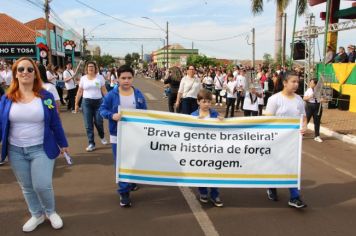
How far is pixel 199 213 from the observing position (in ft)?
16.3

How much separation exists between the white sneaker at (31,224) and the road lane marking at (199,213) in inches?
69.8

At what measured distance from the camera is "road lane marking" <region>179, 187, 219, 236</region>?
445cm

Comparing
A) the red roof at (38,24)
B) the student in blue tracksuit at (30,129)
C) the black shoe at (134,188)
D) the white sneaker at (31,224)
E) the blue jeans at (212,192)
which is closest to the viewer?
the student in blue tracksuit at (30,129)

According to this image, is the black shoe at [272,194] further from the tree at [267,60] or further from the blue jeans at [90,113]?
the tree at [267,60]

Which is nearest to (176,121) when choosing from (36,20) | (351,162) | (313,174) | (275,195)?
(275,195)

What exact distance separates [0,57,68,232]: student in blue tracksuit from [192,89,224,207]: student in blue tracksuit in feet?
5.70

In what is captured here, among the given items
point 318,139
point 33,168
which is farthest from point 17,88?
point 318,139

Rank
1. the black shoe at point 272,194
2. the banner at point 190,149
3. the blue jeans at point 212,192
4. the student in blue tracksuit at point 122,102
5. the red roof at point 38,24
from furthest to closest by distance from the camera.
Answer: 1. the red roof at point 38,24
2. the black shoe at point 272,194
3. the blue jeans at point 212,192
4. the student in blue tracksuit at point 122,102
5. the banner at point 190,149

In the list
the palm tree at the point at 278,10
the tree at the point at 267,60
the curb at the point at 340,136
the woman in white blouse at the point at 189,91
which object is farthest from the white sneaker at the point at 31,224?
the tree at the point at 267,60

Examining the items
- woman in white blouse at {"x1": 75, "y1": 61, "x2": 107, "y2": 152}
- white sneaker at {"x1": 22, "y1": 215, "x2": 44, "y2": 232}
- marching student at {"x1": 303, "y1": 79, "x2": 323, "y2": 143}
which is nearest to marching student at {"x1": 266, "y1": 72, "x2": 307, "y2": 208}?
white sneaker at {"x1": 22, "y1": 215, "x2": 44, "y2": 232}

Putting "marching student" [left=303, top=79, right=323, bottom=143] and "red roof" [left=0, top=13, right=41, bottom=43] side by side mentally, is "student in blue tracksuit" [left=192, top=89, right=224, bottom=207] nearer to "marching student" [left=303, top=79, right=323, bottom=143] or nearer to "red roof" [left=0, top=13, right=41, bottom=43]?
"marching student" [left=303, top=79, right=323, bottom=143]

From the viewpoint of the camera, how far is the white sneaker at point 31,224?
4367 mm

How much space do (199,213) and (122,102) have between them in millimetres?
1700

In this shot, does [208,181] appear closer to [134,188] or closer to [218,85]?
[134,188]
